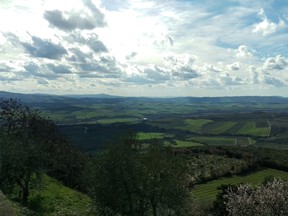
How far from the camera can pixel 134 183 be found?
54719mm

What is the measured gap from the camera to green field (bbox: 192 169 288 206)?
107m

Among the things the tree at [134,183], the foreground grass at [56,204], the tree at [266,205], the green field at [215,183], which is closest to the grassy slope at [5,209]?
the foreground grass at [56,204]

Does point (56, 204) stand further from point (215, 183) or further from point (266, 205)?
point (215, 183)

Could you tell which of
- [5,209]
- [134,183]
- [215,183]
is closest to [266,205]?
[134,183]

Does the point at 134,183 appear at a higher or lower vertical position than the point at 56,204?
higher

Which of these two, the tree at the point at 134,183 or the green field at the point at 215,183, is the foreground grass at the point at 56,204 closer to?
the tree at the point at 134,183

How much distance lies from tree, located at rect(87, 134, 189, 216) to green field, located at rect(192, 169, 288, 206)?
42.8m

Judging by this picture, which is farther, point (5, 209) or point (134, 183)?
point (134, 183)

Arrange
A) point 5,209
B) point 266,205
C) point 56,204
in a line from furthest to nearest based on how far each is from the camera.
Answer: point 56,204, point 266,205, point 5,209

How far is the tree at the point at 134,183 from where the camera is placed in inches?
2151

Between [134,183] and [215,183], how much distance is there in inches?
A: 3161

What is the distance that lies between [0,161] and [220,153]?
14326 cm

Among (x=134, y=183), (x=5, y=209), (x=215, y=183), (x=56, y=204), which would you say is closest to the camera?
(x=5, y=209)

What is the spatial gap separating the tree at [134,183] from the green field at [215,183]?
4279 cm
